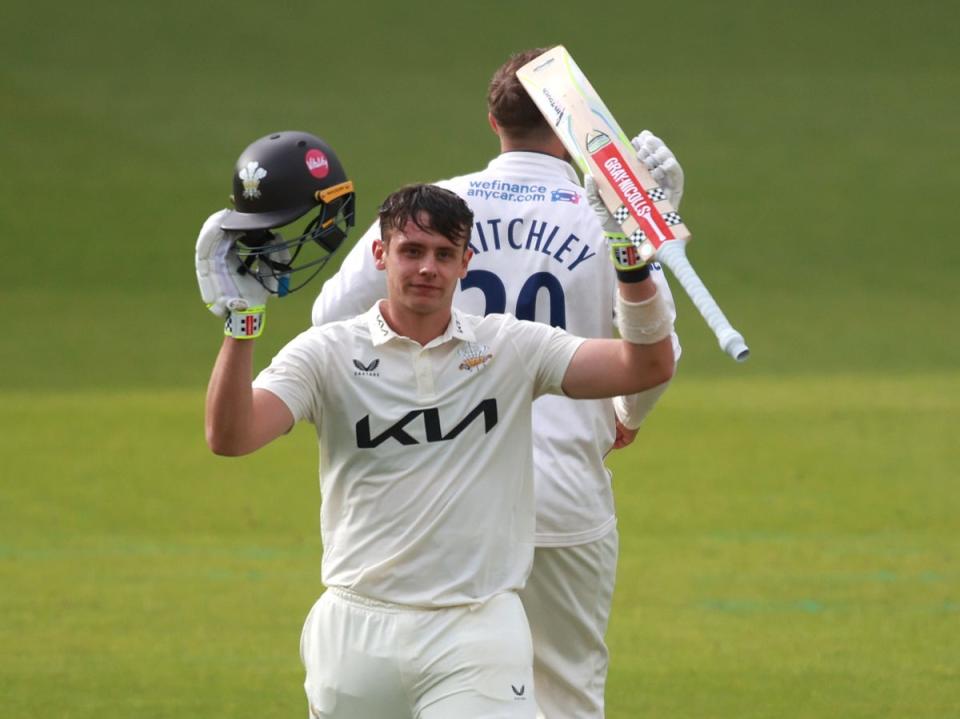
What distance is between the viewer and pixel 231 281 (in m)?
4.42

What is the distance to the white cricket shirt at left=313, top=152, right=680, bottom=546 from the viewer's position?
536 centimetres

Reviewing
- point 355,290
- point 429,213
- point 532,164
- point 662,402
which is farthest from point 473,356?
point 662,402

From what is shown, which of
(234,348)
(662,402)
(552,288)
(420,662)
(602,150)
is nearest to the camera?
(234,348)

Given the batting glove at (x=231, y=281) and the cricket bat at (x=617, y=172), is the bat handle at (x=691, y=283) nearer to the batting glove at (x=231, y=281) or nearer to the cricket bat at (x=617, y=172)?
the cricket bat at (x=617, y=172)

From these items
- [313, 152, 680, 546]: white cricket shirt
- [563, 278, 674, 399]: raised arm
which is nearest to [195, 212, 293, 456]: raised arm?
[563, 278, 674, 399]: raised arm

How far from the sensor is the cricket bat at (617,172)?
14.4 feet

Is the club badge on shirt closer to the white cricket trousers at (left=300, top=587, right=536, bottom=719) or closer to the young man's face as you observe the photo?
the young man's face

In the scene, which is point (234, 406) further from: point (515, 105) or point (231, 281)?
point (515, 105)

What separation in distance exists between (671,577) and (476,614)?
6.12 meters

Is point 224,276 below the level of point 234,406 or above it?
above

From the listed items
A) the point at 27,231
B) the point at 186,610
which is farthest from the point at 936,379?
the point at 27,231

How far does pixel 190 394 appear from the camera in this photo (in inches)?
675

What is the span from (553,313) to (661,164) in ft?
2.87

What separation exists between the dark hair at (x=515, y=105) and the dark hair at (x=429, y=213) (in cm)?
82
